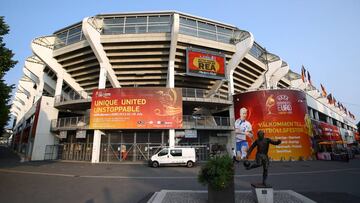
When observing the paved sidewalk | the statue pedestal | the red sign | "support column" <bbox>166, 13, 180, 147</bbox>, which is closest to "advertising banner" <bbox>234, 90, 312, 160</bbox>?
the red sign

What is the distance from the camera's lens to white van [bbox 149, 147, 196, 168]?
19797mm

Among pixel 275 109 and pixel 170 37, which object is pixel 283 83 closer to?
pixel 275 109

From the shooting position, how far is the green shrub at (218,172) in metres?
6.08

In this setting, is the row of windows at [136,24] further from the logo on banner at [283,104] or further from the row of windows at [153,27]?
the logo on banner at [283,104]

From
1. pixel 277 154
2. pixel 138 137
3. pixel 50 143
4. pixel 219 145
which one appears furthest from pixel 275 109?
pixel 50 143

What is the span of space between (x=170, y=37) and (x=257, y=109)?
46.0 ft

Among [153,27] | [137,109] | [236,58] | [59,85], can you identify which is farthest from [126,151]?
[236,58]

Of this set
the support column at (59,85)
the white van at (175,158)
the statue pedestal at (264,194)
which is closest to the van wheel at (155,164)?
the white van at (175,158)

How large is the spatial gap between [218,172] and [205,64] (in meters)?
21.9

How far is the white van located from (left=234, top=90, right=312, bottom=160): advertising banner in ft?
28.7

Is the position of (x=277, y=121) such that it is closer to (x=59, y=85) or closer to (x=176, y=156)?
(x=176, y=156)

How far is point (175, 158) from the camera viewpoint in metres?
19.9

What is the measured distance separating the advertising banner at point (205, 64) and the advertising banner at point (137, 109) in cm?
382

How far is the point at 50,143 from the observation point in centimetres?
2791
